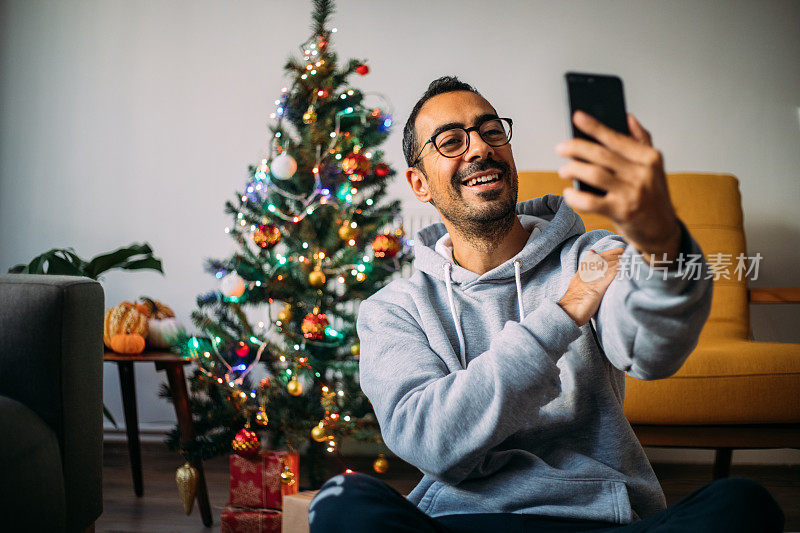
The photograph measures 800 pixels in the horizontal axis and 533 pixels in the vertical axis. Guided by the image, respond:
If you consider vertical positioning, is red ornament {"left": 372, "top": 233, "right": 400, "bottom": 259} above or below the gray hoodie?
above

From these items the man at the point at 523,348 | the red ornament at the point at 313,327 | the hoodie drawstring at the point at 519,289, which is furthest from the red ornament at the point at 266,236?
the hoodie drawstring at the point at 519,289

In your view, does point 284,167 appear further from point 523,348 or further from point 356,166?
point 523,348

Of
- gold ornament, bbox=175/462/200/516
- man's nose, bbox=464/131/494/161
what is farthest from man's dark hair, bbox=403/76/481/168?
gold ornament, bbox=175/462/200/516

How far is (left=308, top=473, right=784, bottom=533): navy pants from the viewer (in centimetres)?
69

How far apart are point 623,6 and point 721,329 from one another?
1509mm

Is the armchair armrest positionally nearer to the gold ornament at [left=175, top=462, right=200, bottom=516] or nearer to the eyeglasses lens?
the eyeglasses lens

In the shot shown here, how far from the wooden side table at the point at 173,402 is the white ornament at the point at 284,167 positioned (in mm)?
650

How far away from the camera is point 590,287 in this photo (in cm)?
85

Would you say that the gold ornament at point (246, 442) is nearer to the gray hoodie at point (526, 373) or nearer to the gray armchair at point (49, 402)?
the gray armchair at point (49, 402)

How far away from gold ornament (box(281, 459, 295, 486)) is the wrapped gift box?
30cm

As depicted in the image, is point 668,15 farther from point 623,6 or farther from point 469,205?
point 469,205

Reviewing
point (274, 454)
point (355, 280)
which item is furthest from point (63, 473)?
point (355, 280)

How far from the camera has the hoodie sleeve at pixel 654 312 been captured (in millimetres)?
681

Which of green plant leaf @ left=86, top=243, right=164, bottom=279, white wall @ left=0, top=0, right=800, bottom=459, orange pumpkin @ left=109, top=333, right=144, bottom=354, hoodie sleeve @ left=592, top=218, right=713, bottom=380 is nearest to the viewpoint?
hoodie sleeve @ left=592, top=218, right=713, bottom=380
